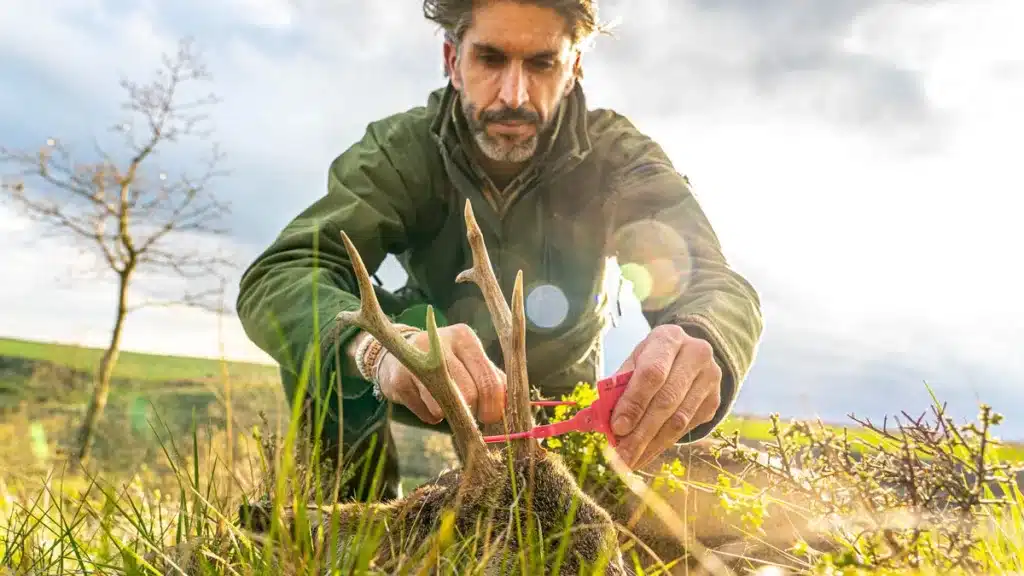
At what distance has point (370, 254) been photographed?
150 inches

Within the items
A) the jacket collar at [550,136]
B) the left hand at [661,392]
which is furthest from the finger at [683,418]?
the jacket collar at [550,136]

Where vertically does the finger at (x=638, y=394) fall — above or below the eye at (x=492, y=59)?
below

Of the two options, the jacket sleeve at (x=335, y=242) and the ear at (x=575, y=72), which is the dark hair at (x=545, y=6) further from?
the jacket sleeve at (x=335, y=242)

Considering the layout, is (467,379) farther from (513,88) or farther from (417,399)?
(513,88)

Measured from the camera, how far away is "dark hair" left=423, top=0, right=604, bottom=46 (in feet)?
12.3

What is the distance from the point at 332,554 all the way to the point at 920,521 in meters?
1.25

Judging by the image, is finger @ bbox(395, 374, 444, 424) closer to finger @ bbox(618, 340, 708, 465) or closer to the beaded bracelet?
the beaded bracelet

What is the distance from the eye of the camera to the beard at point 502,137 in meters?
3.71

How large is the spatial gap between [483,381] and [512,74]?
7.23 ft

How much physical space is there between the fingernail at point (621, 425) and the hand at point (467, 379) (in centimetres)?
35

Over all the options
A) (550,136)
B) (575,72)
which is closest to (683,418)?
(550,136)

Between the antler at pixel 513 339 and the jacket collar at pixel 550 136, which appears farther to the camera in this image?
the jacket collar at pixel 550 136

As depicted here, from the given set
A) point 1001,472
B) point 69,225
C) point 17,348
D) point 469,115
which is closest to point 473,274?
point 1001,472

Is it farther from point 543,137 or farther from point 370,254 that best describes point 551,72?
point 370,254
